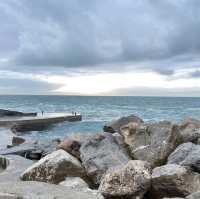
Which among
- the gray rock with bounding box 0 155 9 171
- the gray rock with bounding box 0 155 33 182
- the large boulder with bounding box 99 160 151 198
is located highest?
the large boulder with bounding box 99 160 151 198

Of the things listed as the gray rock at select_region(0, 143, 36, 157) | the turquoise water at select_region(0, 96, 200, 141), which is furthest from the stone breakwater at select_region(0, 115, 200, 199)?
the turquoise water at select_region(0, 96, 200, 141)

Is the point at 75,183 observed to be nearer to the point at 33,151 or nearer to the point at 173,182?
the point at 173,182

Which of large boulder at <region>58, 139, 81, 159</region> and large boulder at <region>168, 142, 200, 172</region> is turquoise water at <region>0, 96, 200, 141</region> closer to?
large boulder at <region>58, 139, 81, 159</region>

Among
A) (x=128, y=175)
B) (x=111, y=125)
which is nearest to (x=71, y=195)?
(x=128, y=175)

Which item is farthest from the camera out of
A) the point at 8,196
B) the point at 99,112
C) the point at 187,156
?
the point at 99,112

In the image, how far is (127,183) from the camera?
259 inches

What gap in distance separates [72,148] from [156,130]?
1.98 meters

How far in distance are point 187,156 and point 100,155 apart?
1728 millimetres

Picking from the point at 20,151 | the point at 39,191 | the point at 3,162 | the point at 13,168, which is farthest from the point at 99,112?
the point at 39,191

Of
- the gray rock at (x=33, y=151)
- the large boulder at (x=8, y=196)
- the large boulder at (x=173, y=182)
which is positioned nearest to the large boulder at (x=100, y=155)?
the large boulder at (x=173, y=182)

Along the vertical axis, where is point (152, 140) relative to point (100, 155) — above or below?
above

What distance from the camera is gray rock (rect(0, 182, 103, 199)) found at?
5059 mm

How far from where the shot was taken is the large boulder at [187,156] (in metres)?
7.38

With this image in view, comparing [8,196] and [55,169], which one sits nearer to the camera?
[8,196]
